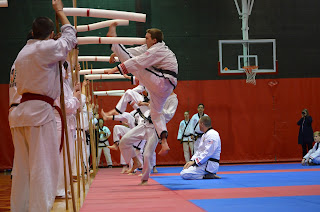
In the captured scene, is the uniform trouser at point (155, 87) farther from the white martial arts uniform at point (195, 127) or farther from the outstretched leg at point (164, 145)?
the white martial arts uniform at point (195, 127)

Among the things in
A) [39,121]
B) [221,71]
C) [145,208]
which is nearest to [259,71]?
[221,71]

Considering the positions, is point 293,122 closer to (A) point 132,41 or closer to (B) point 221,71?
(B) point 221,71

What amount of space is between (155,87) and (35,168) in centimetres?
284

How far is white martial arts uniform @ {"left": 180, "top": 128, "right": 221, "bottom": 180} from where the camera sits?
24.3 ft

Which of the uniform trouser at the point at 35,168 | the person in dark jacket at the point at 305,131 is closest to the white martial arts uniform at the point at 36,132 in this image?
the uniform trouser at the point at 35,168

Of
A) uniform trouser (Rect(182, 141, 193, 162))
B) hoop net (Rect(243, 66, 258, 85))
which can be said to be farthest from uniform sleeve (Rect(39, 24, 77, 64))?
uniform trouser (Rect(182, 141, 193, 162))

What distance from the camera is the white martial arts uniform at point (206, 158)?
7.42 m

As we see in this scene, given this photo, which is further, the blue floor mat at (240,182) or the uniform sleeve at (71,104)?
the blue floor mat at (240,182)

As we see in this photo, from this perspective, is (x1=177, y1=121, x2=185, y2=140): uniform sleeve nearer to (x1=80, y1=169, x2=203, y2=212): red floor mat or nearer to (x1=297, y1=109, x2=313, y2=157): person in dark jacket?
(x1=297, y1=109, x2=313, y2=157): person in dark jacket

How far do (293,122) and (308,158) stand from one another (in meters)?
2.91

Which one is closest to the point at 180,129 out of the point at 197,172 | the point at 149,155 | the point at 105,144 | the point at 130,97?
the point at 105,144

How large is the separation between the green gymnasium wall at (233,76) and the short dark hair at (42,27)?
10.4 metres

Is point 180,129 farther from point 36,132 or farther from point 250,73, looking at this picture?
point 36,132

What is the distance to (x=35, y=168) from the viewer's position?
3.23m
